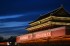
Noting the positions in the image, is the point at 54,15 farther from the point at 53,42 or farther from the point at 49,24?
the point at 53,42

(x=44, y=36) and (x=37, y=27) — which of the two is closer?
(x=44, y=36)

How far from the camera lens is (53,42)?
31.0 m

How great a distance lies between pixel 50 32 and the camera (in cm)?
2664

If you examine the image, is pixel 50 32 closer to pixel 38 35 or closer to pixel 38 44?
pixel 38 35

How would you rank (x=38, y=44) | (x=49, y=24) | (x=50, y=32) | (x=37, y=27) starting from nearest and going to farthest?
(x=50, y=32)
(x=38, y=44)
(x=49, y=24)
(x=37, y=27)

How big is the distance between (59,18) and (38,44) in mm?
7494

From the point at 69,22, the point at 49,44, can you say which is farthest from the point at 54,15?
the point at 49,44

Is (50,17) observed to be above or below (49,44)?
above

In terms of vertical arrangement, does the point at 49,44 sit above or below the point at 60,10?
below

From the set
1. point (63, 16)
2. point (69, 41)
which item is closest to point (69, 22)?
point (63, 16)

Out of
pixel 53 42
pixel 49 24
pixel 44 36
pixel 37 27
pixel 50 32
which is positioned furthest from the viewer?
pixel 37 27

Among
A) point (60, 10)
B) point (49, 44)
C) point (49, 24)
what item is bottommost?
point (49, 44)

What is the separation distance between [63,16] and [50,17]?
2.96 meters

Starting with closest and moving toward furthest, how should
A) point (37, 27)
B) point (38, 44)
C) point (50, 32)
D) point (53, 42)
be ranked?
point (50, 32), point (53, 42), point (38, 44), point (37, 27)
